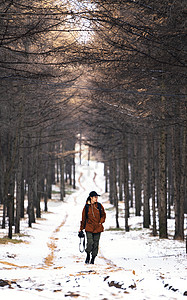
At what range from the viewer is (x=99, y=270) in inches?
274

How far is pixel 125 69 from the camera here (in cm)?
1013

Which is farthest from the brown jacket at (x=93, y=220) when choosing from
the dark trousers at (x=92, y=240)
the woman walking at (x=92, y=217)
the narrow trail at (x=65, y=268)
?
the narrow trail at (x=65, y=268)

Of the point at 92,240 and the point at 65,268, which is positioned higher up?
the point at 92,240

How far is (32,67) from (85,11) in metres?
4.97

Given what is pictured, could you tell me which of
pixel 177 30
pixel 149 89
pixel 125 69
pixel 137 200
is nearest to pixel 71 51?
pixel 125 69

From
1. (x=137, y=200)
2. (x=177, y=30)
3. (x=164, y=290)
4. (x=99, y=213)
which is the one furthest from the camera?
(x=137, y=200)

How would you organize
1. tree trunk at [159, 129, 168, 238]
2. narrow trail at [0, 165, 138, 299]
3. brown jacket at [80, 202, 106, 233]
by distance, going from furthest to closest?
Answer: tree trunk at [159, 129, 168, 238]
brown jacket at [80, 202, 106, 233]
narrow trail at [0, 165, 138, 299]

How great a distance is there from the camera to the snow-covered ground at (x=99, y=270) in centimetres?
505

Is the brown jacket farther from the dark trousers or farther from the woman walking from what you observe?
the dark trousers

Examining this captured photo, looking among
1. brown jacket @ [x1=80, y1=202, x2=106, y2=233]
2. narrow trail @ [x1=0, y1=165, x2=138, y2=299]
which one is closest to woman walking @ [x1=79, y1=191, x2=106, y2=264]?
brown jacket @ [x1=80, y1=202, x2=106, y2=233]

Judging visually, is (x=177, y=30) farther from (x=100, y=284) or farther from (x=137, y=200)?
(x=137, y=200)

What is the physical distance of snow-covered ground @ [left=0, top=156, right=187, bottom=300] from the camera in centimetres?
505

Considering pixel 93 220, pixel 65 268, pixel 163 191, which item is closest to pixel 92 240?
pixel 93 220

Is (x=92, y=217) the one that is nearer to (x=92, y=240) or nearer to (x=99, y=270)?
(x=92, y=240)
